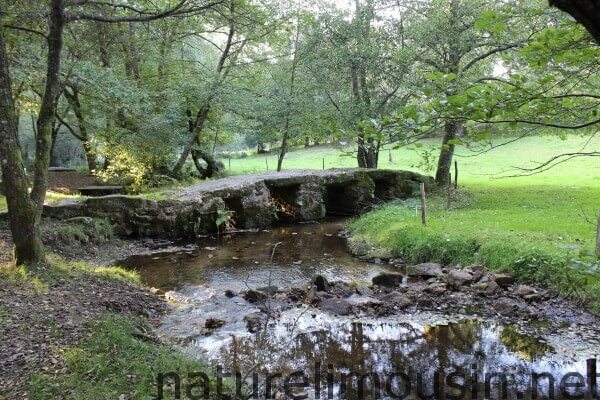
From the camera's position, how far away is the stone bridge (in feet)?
55.4

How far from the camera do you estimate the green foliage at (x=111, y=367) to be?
5.04m

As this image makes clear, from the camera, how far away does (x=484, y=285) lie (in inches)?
398

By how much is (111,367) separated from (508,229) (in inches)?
449

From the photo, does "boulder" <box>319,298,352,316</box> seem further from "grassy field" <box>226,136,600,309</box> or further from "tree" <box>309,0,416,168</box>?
"tree" <box>309,0,416,168</box>

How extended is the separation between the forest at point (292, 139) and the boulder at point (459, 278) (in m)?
0.05

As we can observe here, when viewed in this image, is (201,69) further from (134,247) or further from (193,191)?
(134,247)

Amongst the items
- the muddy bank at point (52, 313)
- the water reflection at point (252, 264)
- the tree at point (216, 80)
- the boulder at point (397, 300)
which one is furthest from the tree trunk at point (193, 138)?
the boulder at point (397, 300)

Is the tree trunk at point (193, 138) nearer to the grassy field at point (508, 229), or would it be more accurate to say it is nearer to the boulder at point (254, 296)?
the grassy field at point (508, 229)

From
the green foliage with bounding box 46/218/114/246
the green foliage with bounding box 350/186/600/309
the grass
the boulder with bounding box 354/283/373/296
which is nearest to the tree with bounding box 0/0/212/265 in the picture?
the grass

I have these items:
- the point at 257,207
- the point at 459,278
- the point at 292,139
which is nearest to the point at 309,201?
the point at 257,207

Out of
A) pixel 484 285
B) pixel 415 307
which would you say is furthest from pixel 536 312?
pixel 415 307

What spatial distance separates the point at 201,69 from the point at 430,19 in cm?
1209

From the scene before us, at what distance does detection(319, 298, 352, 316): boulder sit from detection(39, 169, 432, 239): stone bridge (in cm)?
981

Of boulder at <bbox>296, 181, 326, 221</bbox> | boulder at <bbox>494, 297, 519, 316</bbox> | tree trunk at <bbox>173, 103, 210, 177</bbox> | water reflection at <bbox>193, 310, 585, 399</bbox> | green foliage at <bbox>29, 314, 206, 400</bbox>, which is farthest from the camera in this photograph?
tree trunk at <bbox>173, 103, 210, 177</bbox>
